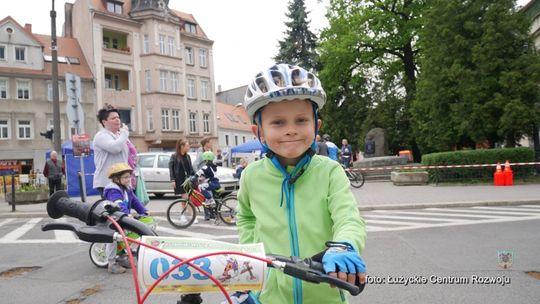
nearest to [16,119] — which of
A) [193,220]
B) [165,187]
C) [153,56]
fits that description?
[153,56]

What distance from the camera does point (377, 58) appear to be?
32.7 metres

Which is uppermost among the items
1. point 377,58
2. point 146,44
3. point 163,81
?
point 146,44

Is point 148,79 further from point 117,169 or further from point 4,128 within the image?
point 117,169

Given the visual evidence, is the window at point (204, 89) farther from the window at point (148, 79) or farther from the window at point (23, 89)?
the window at point (23, 89)

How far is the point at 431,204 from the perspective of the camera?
11977mm

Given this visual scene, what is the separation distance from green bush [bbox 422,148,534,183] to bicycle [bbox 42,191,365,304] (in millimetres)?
17862

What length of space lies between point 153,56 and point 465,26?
2974 cm

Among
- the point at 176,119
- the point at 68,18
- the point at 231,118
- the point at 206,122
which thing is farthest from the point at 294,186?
the point at 231,118

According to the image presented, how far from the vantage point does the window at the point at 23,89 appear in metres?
37.3

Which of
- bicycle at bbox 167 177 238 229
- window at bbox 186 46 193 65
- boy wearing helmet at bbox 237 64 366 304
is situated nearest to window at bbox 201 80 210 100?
window at bbox 186 46 193 65

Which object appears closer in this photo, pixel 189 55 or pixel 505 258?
pixel 505 258

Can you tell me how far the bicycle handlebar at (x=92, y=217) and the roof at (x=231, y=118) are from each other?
2130 inches

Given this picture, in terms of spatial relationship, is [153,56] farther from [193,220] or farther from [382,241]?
[382,241]

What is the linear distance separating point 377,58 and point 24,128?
91.5 ft
